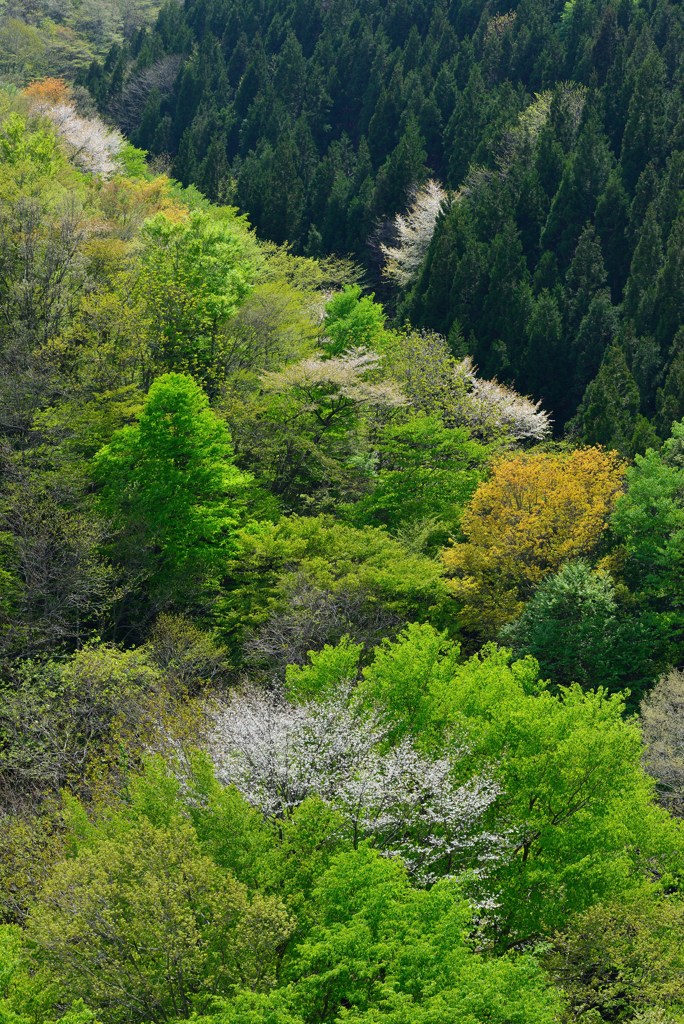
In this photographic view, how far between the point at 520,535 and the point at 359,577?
17.0 feet

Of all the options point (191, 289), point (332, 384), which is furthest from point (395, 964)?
point (191, 289)

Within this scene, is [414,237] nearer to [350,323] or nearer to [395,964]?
[350,323]

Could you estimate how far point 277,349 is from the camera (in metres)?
47.6

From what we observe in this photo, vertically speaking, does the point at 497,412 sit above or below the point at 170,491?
above

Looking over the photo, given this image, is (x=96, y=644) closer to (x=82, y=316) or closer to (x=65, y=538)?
(x=65, y=538)

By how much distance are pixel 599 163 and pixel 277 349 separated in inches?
897

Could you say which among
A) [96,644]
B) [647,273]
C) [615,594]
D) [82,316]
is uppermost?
[647,273]

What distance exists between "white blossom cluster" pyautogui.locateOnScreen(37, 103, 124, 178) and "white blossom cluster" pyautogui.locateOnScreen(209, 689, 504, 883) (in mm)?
46225

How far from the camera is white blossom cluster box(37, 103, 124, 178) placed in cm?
6209

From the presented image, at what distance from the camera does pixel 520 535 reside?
1380 inches

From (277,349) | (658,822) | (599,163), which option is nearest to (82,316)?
(277,349)

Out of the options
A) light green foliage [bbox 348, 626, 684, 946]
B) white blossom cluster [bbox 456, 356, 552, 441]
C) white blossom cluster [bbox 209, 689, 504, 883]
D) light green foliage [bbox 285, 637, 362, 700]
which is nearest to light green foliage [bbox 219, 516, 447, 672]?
light green foliage [bbox 285, 637, 362, 700]

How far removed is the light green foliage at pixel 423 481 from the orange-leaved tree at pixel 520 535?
7.74 ft

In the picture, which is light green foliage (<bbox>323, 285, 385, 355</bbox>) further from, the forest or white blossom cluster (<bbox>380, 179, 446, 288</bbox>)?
white blossom cluster (<bbox>380, 179, 446, 288</bbox>)
